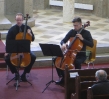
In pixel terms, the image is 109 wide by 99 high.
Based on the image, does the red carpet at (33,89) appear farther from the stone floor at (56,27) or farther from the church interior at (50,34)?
the stone floor at (56,27)

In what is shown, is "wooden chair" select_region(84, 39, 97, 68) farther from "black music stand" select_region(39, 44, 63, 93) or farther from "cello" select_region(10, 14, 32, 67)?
"cello" select_region(10, 14, 32, 67)

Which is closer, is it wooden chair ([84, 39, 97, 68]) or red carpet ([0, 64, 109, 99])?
red carpet ([0, 64, 109, 99])

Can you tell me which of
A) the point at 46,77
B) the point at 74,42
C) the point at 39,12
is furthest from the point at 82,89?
the point at 39,12

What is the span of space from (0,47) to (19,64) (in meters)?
1.91

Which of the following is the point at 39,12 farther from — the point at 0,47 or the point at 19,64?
the point at 19,64

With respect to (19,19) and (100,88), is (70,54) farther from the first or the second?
(100,88)

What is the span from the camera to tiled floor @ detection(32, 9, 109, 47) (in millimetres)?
10203

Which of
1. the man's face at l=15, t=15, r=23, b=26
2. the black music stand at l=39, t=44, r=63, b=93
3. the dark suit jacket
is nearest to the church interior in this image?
the dark suit jacket

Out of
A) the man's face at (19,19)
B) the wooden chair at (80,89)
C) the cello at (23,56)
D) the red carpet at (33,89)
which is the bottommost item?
the red carpet at (33,89)

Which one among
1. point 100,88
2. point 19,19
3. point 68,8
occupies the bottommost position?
point 100,88

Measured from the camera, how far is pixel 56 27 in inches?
454

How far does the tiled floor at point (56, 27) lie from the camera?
402 inches

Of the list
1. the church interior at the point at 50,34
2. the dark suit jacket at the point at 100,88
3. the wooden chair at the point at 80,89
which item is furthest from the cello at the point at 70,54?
the dark suit jacket at the point at 100,88

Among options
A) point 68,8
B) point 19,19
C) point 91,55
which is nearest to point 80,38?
point 91,55
